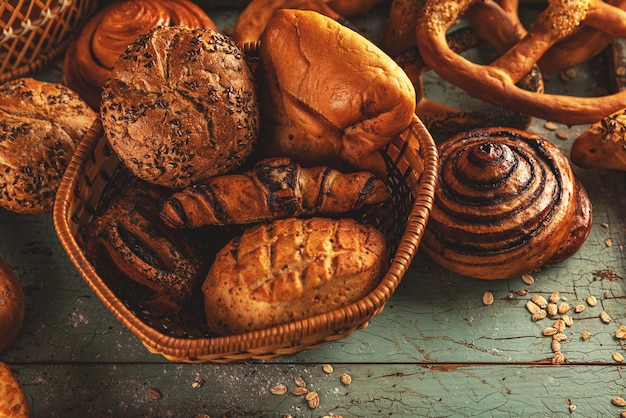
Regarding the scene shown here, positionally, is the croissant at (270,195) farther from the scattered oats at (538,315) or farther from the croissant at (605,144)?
the croissant at (605,144)

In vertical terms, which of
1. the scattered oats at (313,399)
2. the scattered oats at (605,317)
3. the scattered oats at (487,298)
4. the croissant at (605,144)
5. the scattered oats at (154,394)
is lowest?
the scattered oats at (154,394)

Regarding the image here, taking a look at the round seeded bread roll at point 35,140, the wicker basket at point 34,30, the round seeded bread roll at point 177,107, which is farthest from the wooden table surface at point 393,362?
the wicker basket at point 34,30

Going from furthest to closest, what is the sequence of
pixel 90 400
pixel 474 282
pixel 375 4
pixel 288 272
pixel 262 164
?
pixel 375 4 < pixel 474 282 < pixel 90 400 < pixel 262 164 < pixel 288 272

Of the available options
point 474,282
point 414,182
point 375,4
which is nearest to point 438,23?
point 375,4

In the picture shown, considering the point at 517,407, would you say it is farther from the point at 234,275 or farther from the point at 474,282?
the point at 234,275

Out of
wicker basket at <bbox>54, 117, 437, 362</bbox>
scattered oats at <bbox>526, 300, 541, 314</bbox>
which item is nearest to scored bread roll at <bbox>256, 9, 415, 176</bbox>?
wicker basket at <bbox>54, 117, 437, 362</bbox>

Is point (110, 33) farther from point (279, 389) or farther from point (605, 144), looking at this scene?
point (605, 144)

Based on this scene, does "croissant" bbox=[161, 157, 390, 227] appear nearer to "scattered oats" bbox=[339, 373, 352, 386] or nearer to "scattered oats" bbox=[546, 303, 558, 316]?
"scattered oats" bbox=[339, 373, 352, 386]
